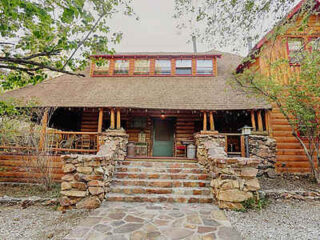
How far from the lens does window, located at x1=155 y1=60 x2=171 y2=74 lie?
11.2 m

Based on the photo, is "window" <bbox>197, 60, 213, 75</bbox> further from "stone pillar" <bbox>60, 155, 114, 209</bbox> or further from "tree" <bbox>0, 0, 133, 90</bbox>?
"stone pillar" <bbox>60, 155, 114, 209</bbox>

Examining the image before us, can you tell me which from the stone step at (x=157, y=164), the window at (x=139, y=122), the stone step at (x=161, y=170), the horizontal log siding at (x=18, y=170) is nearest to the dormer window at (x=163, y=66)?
the window at (x=139, y=122)

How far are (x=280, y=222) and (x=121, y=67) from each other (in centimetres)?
1086

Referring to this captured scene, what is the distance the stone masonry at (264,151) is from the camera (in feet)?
24.5

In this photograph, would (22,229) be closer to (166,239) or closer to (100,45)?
(166,239)

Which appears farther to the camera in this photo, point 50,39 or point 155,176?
point 155,176

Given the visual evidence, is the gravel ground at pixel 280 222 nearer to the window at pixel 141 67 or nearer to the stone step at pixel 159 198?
the stone step at pixel 159 198

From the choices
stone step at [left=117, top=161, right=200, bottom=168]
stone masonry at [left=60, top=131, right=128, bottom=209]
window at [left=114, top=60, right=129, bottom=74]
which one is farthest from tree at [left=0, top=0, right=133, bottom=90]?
window at [left=114, top=60, right=129, bottom=74]

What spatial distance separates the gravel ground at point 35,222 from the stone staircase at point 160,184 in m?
1.10

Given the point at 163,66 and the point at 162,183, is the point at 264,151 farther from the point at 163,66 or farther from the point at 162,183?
the point at 163,66

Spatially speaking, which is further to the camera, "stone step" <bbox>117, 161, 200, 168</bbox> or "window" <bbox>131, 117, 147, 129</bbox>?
"window" <bbox>131, 117, 147, 129</bbox>

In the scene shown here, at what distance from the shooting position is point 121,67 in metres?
11.3

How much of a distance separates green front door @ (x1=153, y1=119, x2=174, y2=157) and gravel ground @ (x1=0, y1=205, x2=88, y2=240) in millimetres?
6455

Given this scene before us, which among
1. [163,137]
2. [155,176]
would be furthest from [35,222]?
[163,137]
